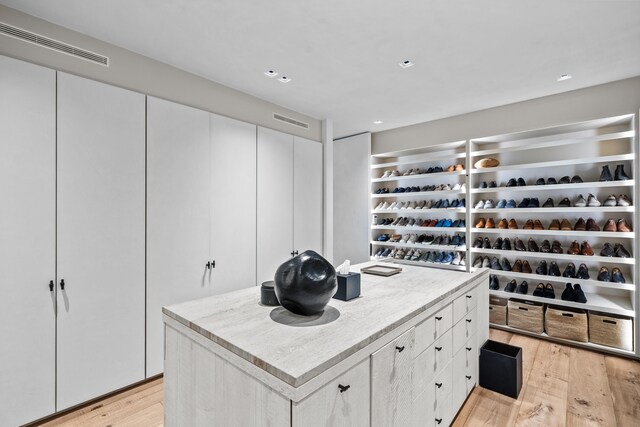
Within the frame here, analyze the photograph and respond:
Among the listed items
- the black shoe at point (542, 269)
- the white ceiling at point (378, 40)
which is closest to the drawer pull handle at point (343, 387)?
the white ceiling at point (378, 40)

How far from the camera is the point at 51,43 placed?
7.04 ft

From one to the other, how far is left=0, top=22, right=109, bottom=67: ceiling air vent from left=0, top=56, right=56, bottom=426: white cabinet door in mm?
191

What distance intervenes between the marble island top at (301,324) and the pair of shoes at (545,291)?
224 centimetres

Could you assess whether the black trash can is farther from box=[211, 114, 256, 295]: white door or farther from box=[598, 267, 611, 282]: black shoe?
box=[211, 114, 256, 295]: white door

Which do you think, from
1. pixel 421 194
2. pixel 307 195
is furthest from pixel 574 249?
pixel 307 195

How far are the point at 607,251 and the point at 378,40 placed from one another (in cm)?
319

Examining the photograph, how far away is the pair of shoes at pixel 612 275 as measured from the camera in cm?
308

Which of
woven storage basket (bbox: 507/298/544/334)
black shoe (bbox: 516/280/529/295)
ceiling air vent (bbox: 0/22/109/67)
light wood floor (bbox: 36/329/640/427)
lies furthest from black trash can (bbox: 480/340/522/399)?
ceiling air vent (bbox: 0/22/109/67)

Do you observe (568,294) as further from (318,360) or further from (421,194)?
(318,360)

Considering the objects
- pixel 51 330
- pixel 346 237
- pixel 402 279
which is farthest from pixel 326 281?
pixel 346 237

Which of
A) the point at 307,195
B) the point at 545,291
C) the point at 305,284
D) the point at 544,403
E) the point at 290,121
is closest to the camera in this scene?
the point at 305,284

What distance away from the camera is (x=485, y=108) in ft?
12.9

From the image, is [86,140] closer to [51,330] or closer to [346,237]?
[51,330]

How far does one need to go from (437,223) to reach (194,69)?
3.65 meters
